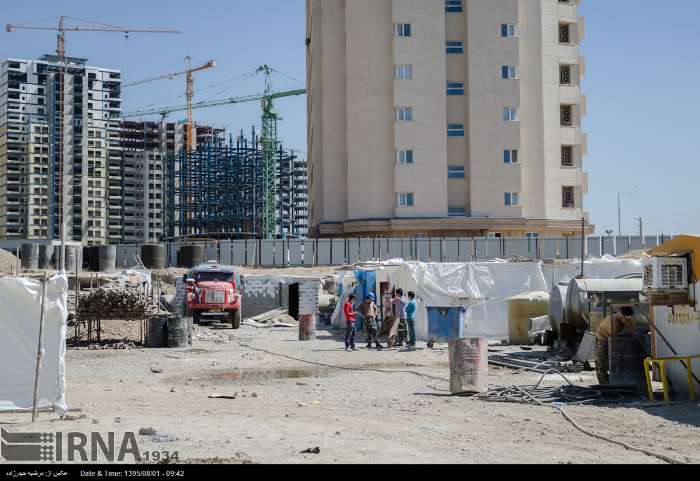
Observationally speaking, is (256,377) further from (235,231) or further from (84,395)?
(235,231)

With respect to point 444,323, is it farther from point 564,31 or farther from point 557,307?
point 564,31

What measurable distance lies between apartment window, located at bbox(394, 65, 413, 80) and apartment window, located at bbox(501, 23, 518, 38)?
773 cm

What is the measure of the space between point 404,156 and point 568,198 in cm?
1443

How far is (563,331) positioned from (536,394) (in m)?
9.60

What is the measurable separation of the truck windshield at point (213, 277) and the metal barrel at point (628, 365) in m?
24.9

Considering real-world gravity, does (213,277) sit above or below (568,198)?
below

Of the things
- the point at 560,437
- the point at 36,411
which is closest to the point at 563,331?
the point at 560,437

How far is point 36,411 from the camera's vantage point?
12859 millimetres

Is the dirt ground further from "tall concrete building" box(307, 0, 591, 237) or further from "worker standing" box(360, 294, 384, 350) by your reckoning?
"tall concrete building" box(307, 0, 591, 237)

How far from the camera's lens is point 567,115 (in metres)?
74.8

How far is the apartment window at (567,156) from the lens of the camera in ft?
245

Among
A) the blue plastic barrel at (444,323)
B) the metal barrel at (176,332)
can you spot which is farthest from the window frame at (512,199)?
the metal barrel at (176,332)

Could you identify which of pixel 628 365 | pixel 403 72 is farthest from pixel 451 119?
pixel 628 365

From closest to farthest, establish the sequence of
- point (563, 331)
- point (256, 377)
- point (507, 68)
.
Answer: point (256, 377)
point (563, 331)
point (507, 68)
